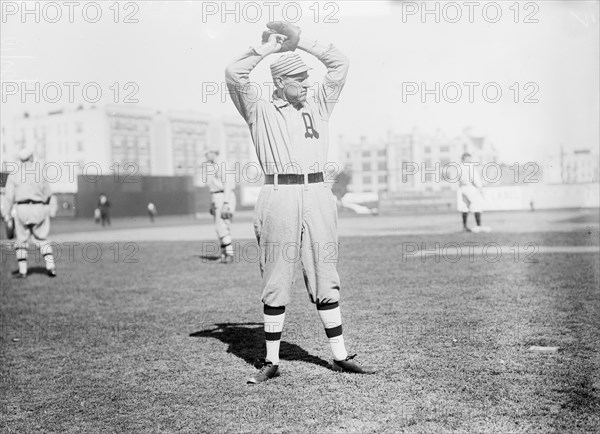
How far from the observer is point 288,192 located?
4.21 meters

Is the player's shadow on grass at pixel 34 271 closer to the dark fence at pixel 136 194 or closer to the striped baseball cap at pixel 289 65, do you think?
the striped baseball cap at pixel 289 65

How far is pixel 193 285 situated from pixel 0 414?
548 cm

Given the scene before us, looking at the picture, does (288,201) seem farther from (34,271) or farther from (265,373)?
(34,271)

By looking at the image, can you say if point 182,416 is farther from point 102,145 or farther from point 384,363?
point 102,145

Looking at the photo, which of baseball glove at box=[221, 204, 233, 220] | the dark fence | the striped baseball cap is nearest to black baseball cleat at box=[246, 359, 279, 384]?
the striped baseball cap

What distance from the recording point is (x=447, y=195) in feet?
180

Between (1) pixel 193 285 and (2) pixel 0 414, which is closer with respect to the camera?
(2) pixel 0 414

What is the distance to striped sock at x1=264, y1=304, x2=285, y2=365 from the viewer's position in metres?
4.31

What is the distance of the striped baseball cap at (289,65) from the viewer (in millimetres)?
4238

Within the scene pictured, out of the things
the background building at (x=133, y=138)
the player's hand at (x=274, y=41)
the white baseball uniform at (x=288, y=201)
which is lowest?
the white baseball uniform at (x=288, y=201)

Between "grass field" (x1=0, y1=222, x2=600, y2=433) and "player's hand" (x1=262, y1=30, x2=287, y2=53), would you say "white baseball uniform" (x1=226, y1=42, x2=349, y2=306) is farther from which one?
"grass field" (x1=0, y1=222, x2=600, y2=433)

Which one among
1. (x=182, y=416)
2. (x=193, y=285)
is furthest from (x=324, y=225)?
→ (x=193, y=285)

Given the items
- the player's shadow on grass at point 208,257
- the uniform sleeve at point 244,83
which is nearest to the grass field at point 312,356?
the uniform sleeve at point 244,83

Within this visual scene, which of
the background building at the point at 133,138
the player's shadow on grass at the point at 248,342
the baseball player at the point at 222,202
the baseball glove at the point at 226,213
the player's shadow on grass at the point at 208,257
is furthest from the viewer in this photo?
the background building at the point at 133,138
